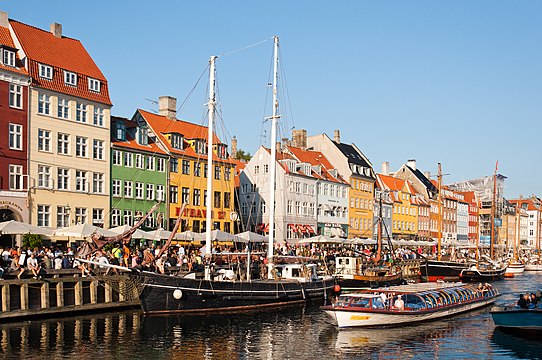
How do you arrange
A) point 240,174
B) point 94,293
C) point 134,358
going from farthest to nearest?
point 240,174 → point 94,293 → point 134,358

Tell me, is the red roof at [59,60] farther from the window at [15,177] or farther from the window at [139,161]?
the window at [15,177]

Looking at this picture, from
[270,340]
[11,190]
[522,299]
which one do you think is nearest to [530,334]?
[522,299]

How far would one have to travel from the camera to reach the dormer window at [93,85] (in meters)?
58.8

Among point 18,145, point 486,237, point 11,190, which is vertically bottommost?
point 486,237

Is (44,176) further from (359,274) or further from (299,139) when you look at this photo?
(299,139)

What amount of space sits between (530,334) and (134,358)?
63.9 ft

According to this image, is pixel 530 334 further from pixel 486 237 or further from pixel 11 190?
pixel 486 237

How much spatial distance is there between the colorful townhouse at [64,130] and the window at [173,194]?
759 centimetres

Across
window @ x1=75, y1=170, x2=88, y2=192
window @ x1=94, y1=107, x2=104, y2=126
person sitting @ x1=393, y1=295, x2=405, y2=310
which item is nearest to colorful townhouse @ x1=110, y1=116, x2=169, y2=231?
window @ x1=94, y1=107, x2=104, y2=126

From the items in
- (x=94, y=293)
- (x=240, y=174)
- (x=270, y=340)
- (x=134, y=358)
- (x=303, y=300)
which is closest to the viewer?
(x=134, y=358)

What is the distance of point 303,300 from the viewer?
4584 centimetres

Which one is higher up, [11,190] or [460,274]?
[11,190]

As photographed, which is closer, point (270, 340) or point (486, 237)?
point (270, 340)

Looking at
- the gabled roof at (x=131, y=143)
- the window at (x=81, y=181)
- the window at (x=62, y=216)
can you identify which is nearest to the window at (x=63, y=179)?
the window at (x=81, y=181)
